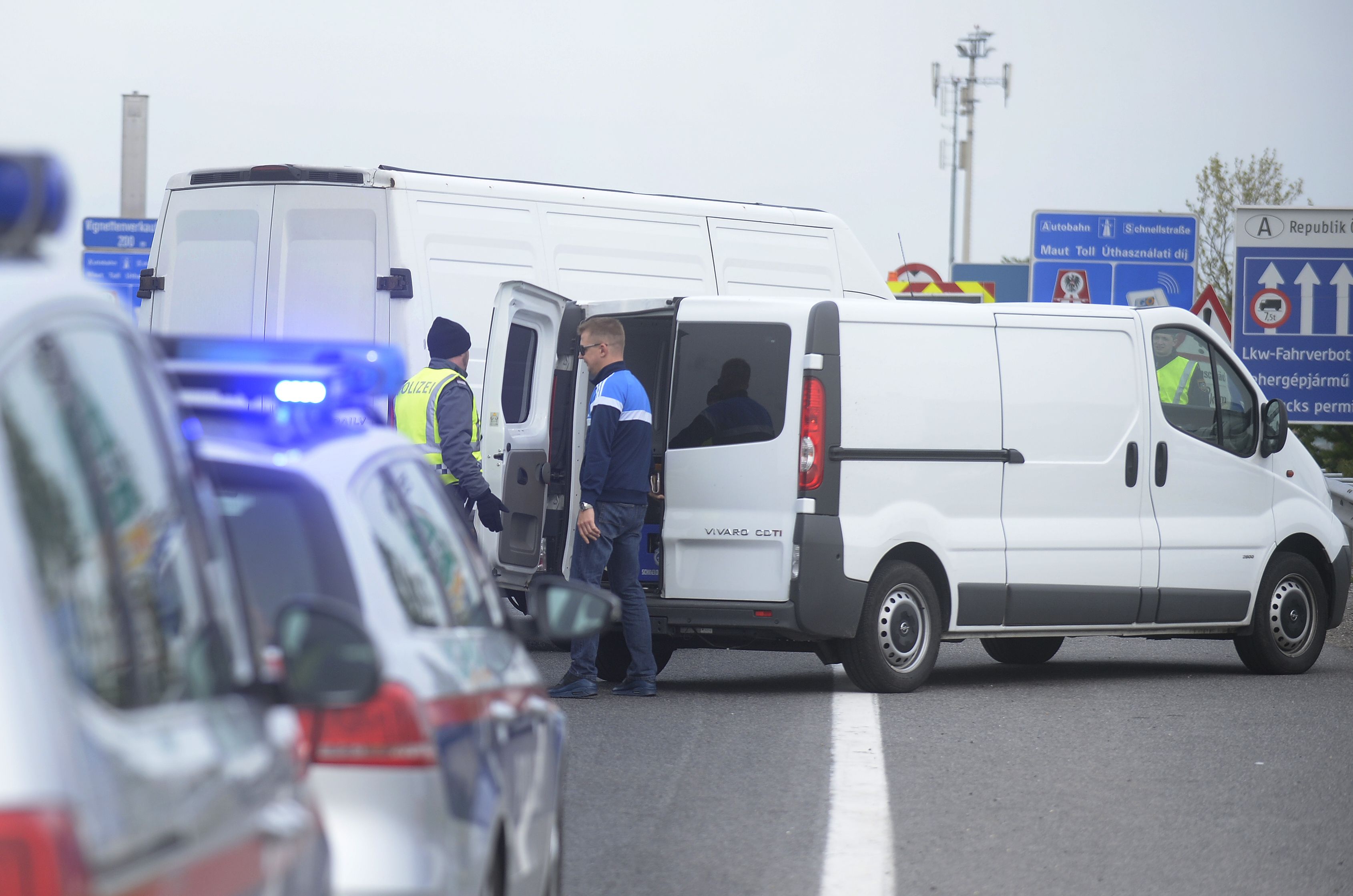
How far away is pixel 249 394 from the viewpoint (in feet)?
10.7

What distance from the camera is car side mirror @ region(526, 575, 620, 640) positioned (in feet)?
15.1

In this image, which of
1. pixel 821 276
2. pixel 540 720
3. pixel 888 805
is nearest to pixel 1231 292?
pixel 821 276

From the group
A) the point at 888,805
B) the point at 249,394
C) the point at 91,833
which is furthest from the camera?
the point at 888,805

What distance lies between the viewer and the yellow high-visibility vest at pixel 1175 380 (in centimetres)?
1209

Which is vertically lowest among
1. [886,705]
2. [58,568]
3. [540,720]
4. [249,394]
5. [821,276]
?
[886,705]

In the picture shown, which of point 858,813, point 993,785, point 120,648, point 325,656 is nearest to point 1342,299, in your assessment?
point 993,785

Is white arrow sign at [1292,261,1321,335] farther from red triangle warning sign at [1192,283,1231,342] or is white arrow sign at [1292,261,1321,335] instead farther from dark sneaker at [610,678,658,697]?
dark sneaker at [610,678,658,697]

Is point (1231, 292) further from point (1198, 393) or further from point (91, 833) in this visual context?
point (91, 833)

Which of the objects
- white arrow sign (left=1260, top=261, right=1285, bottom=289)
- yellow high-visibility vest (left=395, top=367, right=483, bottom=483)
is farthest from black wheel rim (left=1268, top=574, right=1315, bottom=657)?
white arrow sign (left=1260, top=261, right=1285, bottom=289)

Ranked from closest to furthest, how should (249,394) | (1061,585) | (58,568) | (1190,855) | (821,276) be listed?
(58,568) < (249,394) < (1190,855) < (1061,585) < (821,276)

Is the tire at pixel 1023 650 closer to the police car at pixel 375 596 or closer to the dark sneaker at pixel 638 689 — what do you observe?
the dark sneaker at pixel 638 689

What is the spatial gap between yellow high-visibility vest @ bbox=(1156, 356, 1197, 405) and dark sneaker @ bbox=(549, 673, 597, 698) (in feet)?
12.8

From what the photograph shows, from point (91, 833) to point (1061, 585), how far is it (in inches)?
397

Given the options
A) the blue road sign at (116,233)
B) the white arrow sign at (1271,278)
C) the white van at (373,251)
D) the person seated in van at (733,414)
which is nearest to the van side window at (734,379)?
the person seated in van at (733,414)
